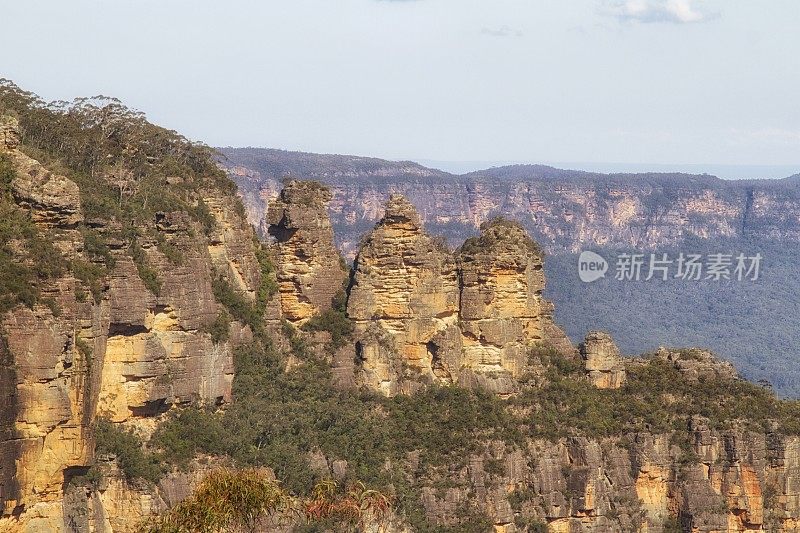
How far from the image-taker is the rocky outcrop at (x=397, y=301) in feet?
178

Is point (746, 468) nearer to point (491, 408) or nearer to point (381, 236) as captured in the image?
point (491, 408)

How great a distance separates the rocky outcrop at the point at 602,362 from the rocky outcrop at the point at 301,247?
9.54m

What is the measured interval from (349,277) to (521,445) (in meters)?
7.92

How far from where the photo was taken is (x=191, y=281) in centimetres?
4731

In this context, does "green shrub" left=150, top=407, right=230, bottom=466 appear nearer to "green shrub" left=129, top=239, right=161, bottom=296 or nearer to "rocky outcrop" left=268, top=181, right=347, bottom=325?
"green shrub" left=129, top=239, right=161, bottom=296

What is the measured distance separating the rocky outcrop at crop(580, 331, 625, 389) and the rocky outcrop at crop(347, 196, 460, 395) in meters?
5.61

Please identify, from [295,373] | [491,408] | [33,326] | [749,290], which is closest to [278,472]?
[295,373]

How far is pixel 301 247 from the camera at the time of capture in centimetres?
5425

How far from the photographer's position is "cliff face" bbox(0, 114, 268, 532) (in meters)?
35.5
